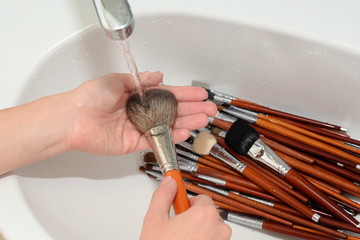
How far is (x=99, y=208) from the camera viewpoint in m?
0.61

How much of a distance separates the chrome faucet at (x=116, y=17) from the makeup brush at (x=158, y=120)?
184 mm

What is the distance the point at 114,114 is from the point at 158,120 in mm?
89

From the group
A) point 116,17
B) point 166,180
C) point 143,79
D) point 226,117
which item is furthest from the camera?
point 226,117

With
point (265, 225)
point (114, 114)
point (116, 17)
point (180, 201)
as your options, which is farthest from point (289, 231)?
point (116, 17)

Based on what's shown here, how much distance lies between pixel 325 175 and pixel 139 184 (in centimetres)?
34

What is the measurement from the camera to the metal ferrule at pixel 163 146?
0.53 metres

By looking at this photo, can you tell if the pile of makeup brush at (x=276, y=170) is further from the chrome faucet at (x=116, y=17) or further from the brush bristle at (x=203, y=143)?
the chrome faucet at (x=116, y=17)

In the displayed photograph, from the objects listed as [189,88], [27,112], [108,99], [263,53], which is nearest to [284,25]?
[263,53]

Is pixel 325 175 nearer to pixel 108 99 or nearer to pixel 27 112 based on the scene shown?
pixel 108 99

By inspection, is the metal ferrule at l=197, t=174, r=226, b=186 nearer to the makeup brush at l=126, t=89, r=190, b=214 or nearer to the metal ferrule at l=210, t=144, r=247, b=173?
the metal ferrule at l=210, t=144, r=247, b=173

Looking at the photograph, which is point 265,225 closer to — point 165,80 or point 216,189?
point 216,189

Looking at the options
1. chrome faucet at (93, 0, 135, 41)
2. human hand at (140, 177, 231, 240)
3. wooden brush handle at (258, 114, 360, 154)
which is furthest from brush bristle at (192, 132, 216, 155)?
chrome faucet at (93, 0, 135, 41)

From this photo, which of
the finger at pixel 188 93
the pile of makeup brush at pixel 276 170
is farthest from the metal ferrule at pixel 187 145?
the finger at pixel 188 93

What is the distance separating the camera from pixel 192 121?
608 mm
